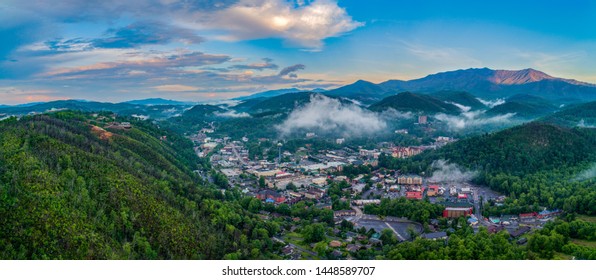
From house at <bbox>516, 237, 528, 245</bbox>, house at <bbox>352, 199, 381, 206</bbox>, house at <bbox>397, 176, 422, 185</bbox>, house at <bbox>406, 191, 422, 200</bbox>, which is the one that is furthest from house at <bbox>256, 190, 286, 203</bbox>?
house at <bbox>516, 237, 528, 245</bbox>

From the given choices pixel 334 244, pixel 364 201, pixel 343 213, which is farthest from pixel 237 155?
pixel 334 244

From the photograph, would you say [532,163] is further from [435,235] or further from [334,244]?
[334,244]

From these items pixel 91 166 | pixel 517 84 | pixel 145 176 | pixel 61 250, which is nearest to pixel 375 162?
pixel 145 176

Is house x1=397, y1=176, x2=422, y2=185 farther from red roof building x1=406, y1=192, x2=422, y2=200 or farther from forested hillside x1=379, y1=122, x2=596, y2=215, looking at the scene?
red roof building x1=406, y1=192, x2=422, y2=200

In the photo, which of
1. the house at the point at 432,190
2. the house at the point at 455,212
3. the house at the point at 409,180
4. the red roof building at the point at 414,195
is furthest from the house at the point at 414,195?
the house at the point at 455,212

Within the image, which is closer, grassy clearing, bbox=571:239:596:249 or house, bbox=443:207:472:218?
grassy clearing, bbox=571:239:596:249

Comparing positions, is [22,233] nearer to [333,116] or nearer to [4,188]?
[4,188]

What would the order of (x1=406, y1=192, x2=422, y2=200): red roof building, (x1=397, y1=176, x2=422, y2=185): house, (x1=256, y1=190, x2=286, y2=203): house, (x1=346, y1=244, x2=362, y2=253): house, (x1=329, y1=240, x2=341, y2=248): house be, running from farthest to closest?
(x1=397, y1=176, x2=422, y2=185): house < (x1=406, y1=192, x2=422, y2=200): red roof building < (x1=256, y1=190, x2=286, y2=203): house < (x1=329, y1=240, x2=341, y2=248): house < (x1=346, y1=244, x2=362, y2=253): house

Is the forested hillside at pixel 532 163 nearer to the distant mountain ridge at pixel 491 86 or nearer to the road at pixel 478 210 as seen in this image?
the road at pixel 478 210
